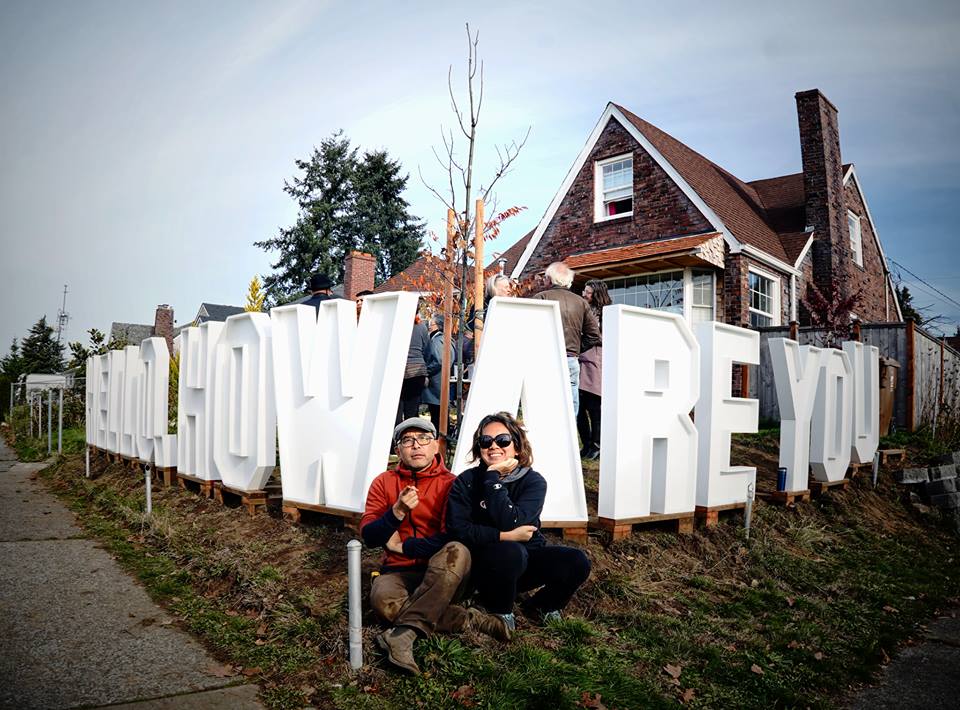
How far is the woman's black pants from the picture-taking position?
3393mm

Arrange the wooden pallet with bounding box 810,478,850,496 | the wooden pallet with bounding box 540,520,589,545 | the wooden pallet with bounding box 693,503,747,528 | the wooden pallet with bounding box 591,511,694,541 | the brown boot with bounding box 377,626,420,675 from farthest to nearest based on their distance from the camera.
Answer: the wooden pallet with bounding box 810,478,850,496 < the wooden pallet with bounding box 693,503,747,528 < the wooden pallet with bounding box 591,511,694,541 < the wooden pallet with bounding box 540,520,589,545 < the brown boot with bounding box 377,626,420,675

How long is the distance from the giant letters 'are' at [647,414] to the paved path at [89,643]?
9.13 ft

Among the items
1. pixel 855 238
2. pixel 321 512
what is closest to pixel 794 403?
pixel 321 512

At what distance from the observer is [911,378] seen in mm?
10555

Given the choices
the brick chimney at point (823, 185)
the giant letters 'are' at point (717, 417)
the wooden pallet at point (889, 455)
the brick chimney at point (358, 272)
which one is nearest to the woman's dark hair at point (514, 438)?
the giant letters 'are' at point (717, 417)

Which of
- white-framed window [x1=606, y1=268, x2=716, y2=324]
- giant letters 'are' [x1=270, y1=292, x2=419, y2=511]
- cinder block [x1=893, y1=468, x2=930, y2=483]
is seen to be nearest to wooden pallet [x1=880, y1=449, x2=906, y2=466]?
cinder block [x1=893, y1=468, x2=930, y2=483]

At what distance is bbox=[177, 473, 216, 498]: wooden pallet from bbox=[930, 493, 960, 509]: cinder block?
7.85 metres

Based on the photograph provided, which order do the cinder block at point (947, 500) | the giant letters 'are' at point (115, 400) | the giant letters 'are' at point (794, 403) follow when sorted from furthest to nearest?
the giant letters 'are' at point (115, 400)
the cinder block at point (947, 500)
the giant letters 'are' at point (794, 403)

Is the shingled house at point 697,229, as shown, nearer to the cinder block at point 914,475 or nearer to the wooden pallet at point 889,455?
the wooden pallet at point 889,455

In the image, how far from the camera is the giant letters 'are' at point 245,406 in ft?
18.9

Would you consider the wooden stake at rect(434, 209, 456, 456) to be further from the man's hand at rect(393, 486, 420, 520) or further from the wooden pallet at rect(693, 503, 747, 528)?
the man's hand at rect(393, 486, 420, 520)

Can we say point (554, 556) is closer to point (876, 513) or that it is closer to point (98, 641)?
point (98, 641)

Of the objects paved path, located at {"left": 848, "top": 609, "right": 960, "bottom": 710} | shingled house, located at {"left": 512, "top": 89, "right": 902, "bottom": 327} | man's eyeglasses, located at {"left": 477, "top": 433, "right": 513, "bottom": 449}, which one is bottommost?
paved path, located at {"left": 848, "top": 609, "right": 960, "bottom": 710}

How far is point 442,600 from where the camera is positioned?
10.6 ft
